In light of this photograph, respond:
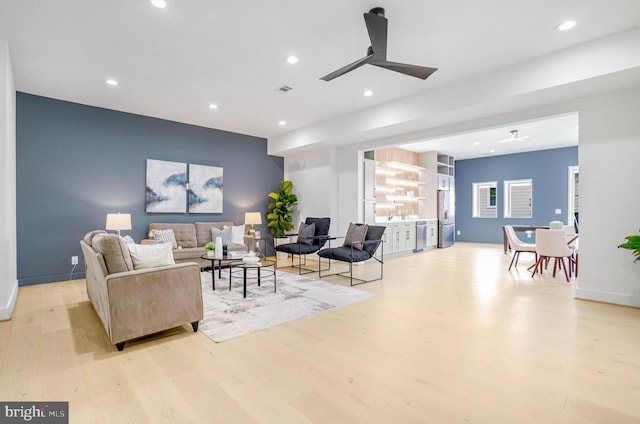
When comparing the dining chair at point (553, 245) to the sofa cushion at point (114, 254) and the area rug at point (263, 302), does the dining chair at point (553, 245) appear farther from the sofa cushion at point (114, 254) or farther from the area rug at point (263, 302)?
the sofa cushion at point (114, 254)

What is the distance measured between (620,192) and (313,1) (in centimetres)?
406

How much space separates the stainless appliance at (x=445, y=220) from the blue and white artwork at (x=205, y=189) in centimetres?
630

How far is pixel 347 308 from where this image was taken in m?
3.61

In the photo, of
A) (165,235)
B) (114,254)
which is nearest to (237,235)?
(165,235)

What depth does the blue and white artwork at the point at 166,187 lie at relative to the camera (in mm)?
5887

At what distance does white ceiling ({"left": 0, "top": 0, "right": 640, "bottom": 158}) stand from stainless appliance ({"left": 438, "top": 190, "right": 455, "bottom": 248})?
17.1 feet

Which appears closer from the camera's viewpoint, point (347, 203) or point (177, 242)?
point (177, 242)

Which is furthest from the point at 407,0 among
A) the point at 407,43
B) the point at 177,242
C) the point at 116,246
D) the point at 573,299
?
the point at 177,242

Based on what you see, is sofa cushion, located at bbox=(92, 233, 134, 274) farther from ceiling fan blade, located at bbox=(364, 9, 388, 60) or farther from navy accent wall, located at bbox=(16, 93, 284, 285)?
navy accent wall, located at bbox=(16, 93, 284, 285)

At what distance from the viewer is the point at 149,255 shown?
288cm

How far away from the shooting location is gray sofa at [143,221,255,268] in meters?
5.39

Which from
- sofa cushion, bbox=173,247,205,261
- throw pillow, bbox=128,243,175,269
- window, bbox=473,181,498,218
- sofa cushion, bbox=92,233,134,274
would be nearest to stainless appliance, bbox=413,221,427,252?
window, bbox=473,181,498,218

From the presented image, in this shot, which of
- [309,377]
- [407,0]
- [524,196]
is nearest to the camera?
[309,377]

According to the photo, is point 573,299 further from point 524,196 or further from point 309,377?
point 524,196
